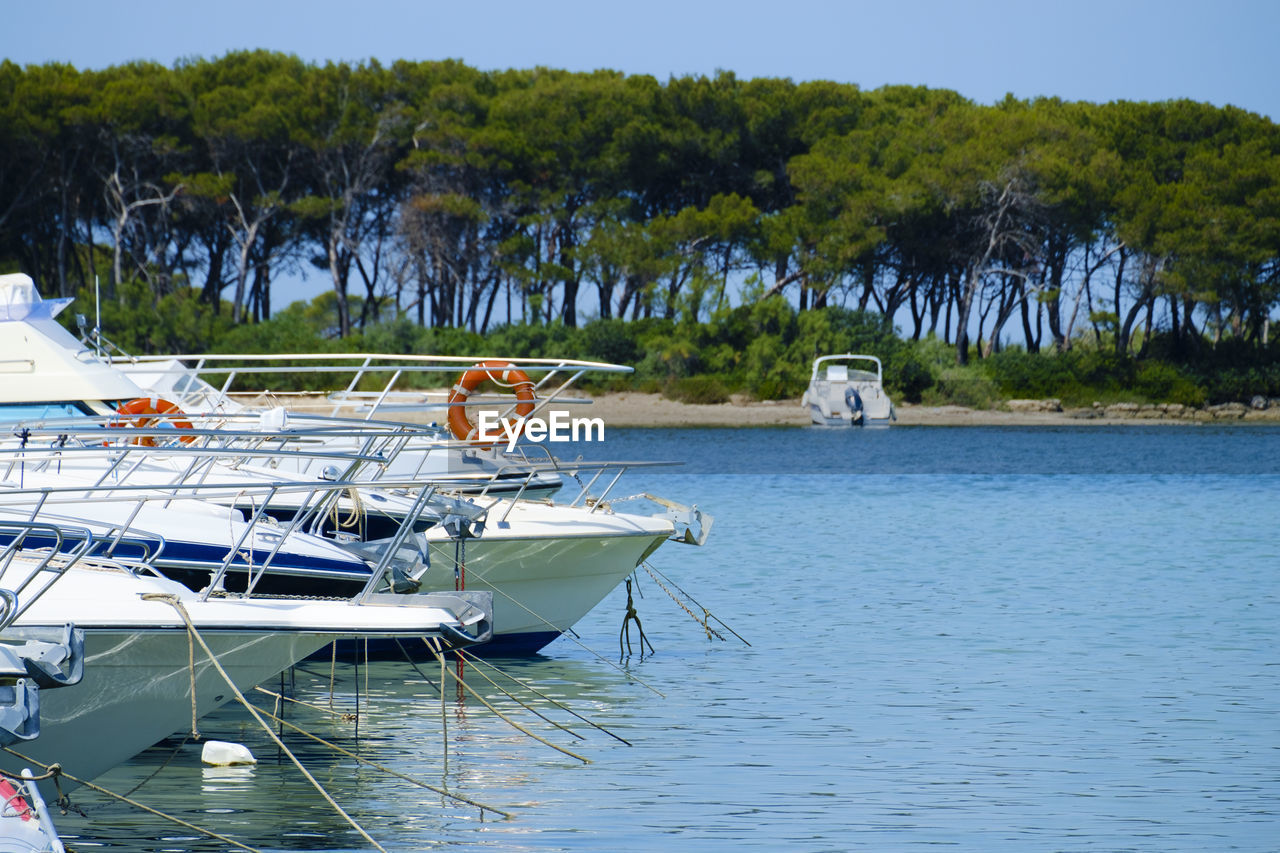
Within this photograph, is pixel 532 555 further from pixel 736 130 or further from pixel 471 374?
pixel 736 130

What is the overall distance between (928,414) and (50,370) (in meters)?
42.2

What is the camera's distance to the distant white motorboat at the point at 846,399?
166 feet

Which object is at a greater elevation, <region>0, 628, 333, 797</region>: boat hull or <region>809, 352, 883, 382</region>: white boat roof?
<region>809, 352, 883, 382</region>: white boat roof

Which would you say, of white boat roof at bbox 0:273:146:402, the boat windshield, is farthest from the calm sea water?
the boat windshield

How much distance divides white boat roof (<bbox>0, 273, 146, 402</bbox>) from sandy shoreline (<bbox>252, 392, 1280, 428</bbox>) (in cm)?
3571

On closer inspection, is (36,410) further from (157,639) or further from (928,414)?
(928,414)

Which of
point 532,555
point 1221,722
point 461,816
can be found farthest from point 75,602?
point 1221,722

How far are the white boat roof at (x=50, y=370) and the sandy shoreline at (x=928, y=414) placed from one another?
117 feet

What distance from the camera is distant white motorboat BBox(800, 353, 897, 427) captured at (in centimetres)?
5050

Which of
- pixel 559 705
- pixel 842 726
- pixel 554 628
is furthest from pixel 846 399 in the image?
pixel 842 726

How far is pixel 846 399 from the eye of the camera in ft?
166

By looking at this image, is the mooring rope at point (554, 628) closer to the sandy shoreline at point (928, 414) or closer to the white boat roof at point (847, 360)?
the sandy shoreline at point (928, 414)

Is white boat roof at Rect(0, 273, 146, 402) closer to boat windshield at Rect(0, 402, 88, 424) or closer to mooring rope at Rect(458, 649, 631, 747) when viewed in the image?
boat windshield at Rect(0, 402, 88, 424)

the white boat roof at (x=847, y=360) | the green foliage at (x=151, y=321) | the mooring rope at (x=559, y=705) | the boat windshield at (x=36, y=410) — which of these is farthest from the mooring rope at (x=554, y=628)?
the green foliage at (x=151, y=321)
